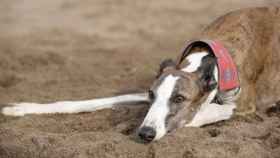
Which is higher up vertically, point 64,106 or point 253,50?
point 253,50

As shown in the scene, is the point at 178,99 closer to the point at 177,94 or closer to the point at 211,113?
the point at 177,94

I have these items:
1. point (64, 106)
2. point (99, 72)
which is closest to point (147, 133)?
point (64, 106)

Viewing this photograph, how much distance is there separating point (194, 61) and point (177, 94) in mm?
510

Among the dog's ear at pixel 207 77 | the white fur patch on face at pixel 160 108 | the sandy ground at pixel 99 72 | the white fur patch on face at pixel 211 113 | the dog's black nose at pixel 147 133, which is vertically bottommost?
the sandy ground at pixel 99 72

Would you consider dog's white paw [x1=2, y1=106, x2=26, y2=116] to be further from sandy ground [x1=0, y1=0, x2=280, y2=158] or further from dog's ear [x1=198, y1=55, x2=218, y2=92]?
dog's ear [x1=198, y1=55, x2=218, y2=92]

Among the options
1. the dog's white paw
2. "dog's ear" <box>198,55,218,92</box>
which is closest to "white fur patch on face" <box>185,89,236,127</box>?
"dog's ear" <box>198,55,218,92</box>

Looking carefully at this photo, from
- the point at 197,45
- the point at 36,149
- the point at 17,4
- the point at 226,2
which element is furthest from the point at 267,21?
the point at 17,4

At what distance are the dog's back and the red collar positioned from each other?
0.58 feet

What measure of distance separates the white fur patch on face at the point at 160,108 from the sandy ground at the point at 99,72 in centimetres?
12

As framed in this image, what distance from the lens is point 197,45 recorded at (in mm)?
6551

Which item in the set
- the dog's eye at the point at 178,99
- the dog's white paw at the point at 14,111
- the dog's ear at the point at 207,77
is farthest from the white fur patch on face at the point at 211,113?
the dog's white paw at the point at 14,111

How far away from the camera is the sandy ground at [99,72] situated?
5629 millimetres

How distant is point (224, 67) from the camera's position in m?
6.25

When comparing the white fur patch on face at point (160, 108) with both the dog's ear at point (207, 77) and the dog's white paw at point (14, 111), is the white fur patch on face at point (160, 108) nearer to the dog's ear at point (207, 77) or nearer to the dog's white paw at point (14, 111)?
the dog's ear at point (207, 77)
